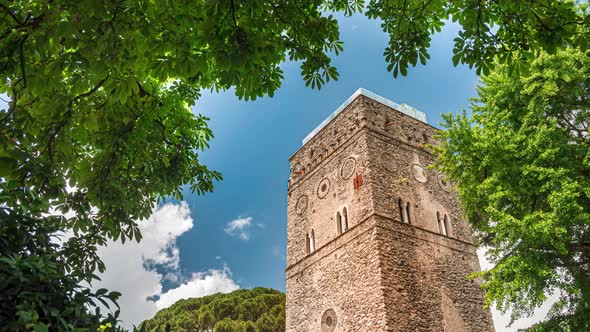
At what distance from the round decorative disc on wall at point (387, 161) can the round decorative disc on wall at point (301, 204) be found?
13.0 feet

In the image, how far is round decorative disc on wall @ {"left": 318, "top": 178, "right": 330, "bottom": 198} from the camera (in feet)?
53.1

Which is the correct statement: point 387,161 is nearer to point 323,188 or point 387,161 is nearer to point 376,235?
point 323,188

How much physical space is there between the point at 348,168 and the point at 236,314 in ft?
60.8

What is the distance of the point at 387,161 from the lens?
1513 centimetres

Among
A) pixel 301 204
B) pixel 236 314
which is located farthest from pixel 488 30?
pixel 236 314

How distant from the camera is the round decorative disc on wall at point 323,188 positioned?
16.2 metres

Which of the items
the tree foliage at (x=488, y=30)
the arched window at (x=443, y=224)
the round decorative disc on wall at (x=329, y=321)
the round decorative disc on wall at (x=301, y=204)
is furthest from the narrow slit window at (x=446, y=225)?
the tree foliage at (x=488, y=30)

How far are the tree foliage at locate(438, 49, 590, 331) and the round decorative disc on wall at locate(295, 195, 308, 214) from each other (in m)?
8.47

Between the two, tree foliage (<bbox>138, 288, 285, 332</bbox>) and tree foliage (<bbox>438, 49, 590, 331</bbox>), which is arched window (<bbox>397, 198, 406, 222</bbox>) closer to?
tree foliage (<bbox>438, 49, 590, 331</bbox>)

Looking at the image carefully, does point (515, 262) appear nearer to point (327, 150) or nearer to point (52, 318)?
point (52, 318)

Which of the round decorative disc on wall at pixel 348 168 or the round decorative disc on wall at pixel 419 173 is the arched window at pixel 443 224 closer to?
the round decorative disc on wall at pixel 419 173

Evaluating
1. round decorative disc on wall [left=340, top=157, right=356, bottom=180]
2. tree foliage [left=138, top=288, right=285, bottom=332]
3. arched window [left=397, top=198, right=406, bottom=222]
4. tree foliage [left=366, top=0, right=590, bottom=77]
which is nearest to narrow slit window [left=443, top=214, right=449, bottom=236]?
arched window [left=397, top=198, right=406, bottom=222]

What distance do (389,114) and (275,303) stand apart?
1907 cm

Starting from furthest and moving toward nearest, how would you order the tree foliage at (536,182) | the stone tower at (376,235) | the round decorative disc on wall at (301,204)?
1. the round decorative disc on wall at (301,204)
2. the stone tower at (376,235)
3. the tree foliage at (536,182)
